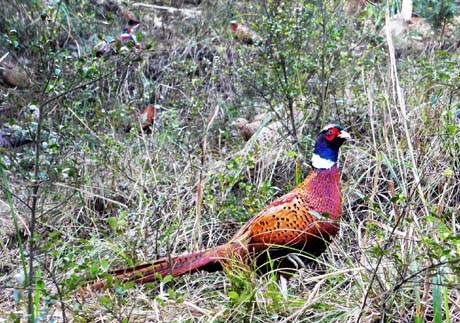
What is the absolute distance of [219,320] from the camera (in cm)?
304

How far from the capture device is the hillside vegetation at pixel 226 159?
3012 millimetres

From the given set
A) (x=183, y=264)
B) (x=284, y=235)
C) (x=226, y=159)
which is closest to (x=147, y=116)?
(x=226, y=159)

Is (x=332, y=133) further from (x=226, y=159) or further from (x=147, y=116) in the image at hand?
(x=147, y=116)

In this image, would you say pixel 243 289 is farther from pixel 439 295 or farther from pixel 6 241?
pixel 6 241

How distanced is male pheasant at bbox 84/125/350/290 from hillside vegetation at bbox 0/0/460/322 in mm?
109

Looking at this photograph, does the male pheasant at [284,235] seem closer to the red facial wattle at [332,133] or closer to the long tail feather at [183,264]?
A: the long tail feather at [183,264]

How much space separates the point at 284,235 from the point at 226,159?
4.84 ft

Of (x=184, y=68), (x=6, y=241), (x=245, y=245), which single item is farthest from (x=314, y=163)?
(x=184, y=68)

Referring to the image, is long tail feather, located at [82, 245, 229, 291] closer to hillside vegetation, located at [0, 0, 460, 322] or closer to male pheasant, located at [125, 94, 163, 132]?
hillside vegetation, located at [0, 0, 460, 322]

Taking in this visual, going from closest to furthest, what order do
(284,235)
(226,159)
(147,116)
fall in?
1. (284,235)
2. (226,159)
3. (147,116)

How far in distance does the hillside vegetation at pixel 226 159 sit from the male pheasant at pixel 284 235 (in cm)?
11

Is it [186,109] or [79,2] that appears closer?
[186,109]

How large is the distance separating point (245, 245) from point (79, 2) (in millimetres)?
3512

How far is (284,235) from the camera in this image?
348 cm
